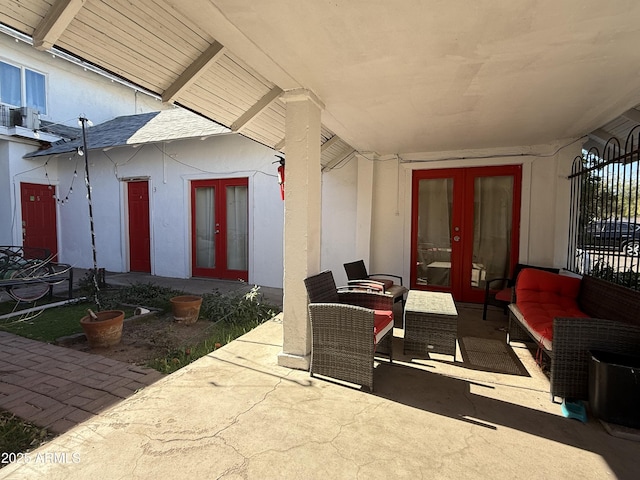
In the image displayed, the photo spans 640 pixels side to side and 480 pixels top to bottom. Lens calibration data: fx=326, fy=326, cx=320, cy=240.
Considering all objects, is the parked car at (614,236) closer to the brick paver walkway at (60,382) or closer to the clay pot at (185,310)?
the brick paver walkway at (60,382)

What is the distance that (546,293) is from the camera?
3.75 meters

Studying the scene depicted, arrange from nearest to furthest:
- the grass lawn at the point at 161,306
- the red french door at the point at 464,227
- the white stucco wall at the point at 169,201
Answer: the grass lawn at the point at 161,306, the red french door at the point at 464,227, the white stucco wall at the point at 169,201

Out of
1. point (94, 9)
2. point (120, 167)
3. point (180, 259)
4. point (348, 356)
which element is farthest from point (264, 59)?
point (120, 167)

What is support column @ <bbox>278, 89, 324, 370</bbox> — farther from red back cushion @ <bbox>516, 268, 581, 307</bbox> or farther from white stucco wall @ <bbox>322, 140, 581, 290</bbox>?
white stucco wall @ <bbox>322, 140, 581, 290</bbox>

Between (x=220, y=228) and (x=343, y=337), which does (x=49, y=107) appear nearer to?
(x=220, y=228)

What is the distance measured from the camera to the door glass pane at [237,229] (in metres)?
6.86

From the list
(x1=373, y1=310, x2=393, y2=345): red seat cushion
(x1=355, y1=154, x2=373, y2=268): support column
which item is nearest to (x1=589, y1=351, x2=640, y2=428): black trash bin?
(x1=373, y1=310, x2=393, y2=345): red seat cushion

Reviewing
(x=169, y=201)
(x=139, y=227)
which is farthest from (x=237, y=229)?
(x=139, y=227)

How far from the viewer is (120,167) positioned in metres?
7.79

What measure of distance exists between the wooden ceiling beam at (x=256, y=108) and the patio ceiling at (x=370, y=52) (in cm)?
2

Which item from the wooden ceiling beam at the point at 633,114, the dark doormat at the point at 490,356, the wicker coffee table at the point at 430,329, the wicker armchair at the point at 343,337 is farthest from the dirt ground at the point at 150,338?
the wooden ceiling beam at the point at 633,114

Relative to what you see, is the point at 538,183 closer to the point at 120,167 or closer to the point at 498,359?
the point at 498,359

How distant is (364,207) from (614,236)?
10.6 feet

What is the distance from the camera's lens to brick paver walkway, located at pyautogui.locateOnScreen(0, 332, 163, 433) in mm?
2334
